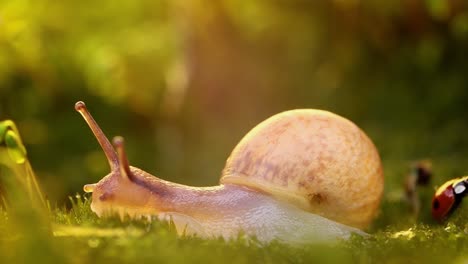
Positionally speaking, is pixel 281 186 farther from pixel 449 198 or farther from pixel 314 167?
pixel 449 198

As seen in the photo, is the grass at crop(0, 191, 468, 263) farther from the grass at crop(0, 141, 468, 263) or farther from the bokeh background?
the bokeh background

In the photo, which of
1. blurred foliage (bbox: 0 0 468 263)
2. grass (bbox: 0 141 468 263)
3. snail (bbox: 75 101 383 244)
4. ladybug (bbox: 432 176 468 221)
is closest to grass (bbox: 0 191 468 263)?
grass (bbox: 0 141 468 263)

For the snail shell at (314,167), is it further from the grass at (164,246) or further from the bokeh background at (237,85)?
the bokeh background at (237,85)

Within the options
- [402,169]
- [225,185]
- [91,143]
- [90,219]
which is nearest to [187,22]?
[91,143]

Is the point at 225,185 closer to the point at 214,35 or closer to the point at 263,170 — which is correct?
the point at 263,170

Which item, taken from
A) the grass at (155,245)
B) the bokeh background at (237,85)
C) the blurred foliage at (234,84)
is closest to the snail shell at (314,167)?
the grass at (155,245)
